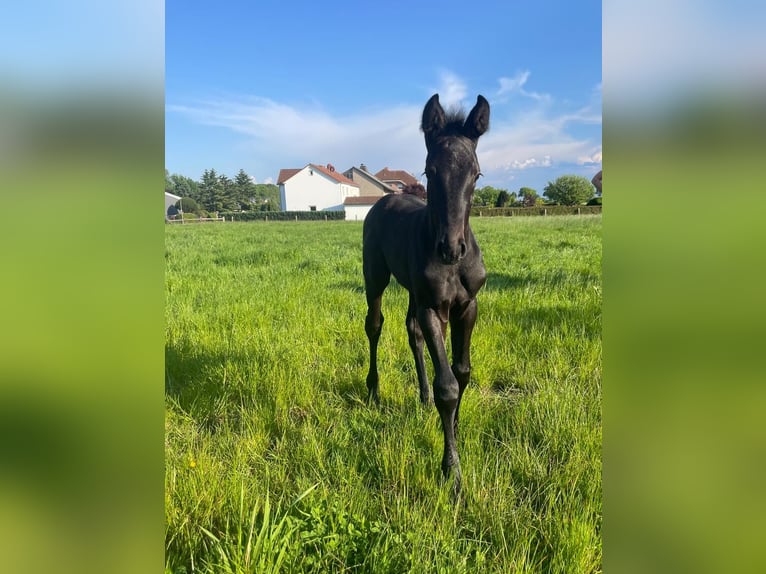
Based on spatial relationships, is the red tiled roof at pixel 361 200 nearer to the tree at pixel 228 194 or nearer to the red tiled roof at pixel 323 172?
the red tiled roof at pixel 323 172

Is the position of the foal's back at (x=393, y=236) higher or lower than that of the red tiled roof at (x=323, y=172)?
lower

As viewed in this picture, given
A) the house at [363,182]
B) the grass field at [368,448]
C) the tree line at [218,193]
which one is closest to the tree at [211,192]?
the tree line at [218,193]

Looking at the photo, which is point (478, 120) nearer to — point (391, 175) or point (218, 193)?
point (391, 175)

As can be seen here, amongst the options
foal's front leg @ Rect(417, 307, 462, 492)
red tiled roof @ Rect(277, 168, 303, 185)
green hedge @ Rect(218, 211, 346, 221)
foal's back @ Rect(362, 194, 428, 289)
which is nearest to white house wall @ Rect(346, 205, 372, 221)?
green hedge @ Rect(218, 211, 346, 221)

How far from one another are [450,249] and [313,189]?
2519 inches

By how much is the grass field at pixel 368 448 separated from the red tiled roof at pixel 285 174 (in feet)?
215

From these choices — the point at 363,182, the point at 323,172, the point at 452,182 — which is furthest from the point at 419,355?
the point at 323,172

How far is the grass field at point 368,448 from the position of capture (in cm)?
179

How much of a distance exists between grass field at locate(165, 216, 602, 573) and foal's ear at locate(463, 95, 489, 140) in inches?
75.9

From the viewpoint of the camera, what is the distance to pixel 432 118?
2.44 meters

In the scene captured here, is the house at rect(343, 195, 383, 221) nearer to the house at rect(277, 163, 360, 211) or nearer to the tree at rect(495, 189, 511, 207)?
the house at rect(277, 163, 360, 211)

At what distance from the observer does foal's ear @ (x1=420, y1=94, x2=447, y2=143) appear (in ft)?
7.95
